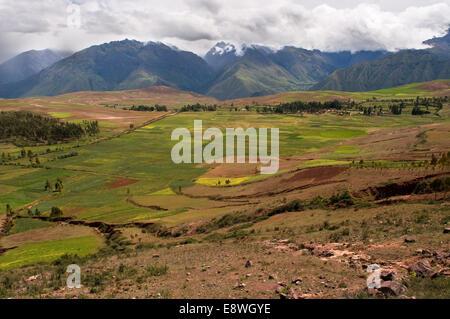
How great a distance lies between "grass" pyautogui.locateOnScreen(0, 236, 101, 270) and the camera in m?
40.1

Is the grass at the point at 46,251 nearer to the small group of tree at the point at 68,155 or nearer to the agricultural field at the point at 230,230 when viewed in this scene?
the agricultural field at the point at 230,230

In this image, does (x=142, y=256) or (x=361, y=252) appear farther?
(x=142, y=256)

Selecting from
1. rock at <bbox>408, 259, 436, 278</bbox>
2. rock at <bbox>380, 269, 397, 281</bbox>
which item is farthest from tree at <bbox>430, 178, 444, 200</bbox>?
rock at <bbox>380, 269, 397, 281</bbox>

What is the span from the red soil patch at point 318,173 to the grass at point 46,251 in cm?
3714

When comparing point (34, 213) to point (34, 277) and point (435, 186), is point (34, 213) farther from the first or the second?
point (435, 186)

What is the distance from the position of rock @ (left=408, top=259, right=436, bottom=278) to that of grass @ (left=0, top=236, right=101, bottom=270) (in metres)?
37.7

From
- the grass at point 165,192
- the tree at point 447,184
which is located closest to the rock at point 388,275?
the tree at point 447,184

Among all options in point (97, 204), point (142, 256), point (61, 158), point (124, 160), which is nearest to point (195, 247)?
point (142, 256)

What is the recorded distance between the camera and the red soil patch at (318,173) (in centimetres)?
5567

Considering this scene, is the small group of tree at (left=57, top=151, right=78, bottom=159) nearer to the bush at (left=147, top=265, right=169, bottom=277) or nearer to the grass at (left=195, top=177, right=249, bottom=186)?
the grass at (left=195, top=177, right=249, bottom=186)

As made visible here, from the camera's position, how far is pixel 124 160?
119 meters

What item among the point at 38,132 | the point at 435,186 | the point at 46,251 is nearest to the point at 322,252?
the point at 435,186
